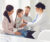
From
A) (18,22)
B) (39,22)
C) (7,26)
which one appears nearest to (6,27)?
(7,26)

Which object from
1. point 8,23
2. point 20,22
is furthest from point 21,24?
point 8,23

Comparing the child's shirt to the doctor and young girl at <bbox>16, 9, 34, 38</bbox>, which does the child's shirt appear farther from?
the doctor

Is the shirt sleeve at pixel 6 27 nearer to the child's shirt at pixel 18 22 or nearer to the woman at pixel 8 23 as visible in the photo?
the woman at pixel 8 23

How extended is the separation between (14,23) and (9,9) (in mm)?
216

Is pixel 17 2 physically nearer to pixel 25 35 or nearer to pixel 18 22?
pixel 18 22

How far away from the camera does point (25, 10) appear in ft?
6.32

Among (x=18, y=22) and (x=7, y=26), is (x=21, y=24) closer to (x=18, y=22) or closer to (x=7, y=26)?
(x=18, y=22)

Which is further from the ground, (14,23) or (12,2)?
(12,2)

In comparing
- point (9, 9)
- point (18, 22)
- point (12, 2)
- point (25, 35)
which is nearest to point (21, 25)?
point (18, 22)

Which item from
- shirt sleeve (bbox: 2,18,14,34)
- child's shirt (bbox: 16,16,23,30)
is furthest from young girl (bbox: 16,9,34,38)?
shirt sleeve (bbox: 2,18,14,34)

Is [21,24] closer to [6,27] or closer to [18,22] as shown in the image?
[18,22]

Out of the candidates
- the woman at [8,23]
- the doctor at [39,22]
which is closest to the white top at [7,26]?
the woman at [8,23]

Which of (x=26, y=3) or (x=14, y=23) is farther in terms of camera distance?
(x=26, y=3)

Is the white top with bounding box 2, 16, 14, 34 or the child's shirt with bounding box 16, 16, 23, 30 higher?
the child's shirt with bounding box 16, 16, 23, 30
